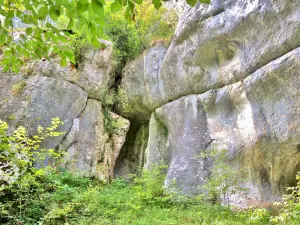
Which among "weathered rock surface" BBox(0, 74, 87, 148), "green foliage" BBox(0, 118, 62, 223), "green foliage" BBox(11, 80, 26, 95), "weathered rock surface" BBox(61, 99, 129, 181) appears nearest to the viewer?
"green foliage" BBox(0, 118, 62, 223)

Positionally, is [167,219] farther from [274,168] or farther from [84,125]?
[84,125]

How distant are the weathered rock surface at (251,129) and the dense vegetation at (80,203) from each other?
0.73m

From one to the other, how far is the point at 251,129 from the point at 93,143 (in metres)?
5.31

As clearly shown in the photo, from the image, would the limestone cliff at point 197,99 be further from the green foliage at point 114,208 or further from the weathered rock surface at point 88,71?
the green foliage at point 114,208

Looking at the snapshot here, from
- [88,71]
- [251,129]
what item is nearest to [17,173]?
[251,129]

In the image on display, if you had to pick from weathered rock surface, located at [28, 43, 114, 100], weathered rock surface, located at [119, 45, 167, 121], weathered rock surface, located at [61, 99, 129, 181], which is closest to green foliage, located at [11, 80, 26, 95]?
weathered rock surface, located at [28, 43, 114, 100]

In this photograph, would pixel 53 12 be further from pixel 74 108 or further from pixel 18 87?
pixel 74 108

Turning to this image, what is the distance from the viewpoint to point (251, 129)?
732 centimetres

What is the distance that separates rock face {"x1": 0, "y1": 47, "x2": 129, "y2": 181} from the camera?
904 centimetres

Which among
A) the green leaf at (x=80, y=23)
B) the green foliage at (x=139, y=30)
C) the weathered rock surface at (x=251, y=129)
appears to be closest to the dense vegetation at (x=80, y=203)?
the weathered rock surface at (x=251, y=129)

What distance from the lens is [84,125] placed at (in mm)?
10094

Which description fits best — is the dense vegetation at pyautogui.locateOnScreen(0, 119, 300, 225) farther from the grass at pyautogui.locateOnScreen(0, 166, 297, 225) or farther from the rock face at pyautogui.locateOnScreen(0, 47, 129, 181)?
the rock face at pyautogui.locateOnScreen(0, 47, 129, 181)

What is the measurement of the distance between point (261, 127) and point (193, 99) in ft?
8.18

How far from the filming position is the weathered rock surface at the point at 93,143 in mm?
9492
